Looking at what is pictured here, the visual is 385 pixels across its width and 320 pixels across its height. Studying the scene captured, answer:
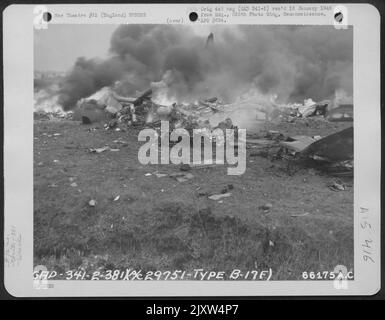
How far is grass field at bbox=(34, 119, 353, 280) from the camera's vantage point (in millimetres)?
1662

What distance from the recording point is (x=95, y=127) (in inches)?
Result: 69.4

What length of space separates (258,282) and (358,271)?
1.88 feet

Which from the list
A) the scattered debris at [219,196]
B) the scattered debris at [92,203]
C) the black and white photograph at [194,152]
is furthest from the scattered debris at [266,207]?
the scattered debris at [92,203]

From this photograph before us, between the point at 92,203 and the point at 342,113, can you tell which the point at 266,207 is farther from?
the point at 92,203

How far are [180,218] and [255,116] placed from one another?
2.36 feet

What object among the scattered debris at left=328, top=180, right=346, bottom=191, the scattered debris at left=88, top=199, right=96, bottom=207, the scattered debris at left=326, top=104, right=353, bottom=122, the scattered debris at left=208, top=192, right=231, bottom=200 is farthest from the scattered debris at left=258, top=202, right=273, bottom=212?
the scattered debris at left=88, top=199, right=96, bottom=207

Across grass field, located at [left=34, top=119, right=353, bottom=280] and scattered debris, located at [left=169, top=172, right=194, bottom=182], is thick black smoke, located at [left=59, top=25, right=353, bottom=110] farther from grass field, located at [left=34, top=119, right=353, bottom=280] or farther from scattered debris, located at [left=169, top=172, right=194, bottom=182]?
scattered debris, located at [left=169, top=172, right=194, bottom=182]

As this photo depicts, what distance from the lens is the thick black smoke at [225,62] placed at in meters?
1.70

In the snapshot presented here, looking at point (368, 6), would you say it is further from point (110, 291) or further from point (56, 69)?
point (110, 291)

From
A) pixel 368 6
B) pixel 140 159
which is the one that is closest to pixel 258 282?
pixel 140 159

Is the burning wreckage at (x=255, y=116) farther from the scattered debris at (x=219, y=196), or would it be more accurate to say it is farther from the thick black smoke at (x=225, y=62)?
the scattered debris at (x=219, y=196)
